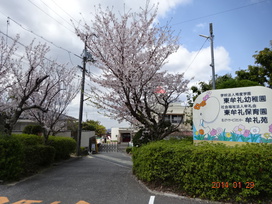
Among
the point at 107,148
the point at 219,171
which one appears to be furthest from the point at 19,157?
the point at 107,148

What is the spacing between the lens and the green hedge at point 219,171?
4316 mm

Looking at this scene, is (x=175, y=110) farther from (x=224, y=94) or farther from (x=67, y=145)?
(x=224, y=94)

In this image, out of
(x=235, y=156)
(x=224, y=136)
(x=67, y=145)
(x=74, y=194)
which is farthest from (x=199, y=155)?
(x=67, y=145)

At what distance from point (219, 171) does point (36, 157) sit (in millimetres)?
7601

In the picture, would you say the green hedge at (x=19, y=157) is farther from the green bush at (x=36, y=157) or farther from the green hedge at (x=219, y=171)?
the green hedge at (x=219, y=171)

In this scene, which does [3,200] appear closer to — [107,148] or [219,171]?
[219,171]

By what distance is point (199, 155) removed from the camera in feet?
16.0

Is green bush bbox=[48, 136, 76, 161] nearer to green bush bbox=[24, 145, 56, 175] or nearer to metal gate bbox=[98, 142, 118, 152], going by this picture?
green bush bbox=[24, 145, 56, 175]

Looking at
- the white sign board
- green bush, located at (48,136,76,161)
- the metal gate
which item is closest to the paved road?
the white sign board

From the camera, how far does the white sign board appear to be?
537 centimetres

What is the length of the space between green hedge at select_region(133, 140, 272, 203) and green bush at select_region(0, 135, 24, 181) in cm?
487

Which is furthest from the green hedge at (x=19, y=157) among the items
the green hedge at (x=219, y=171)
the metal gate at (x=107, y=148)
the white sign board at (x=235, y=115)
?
the metal gate at (x=107, y=148)

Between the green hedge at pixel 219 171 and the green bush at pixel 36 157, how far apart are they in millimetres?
5618

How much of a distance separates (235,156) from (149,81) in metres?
4.20
